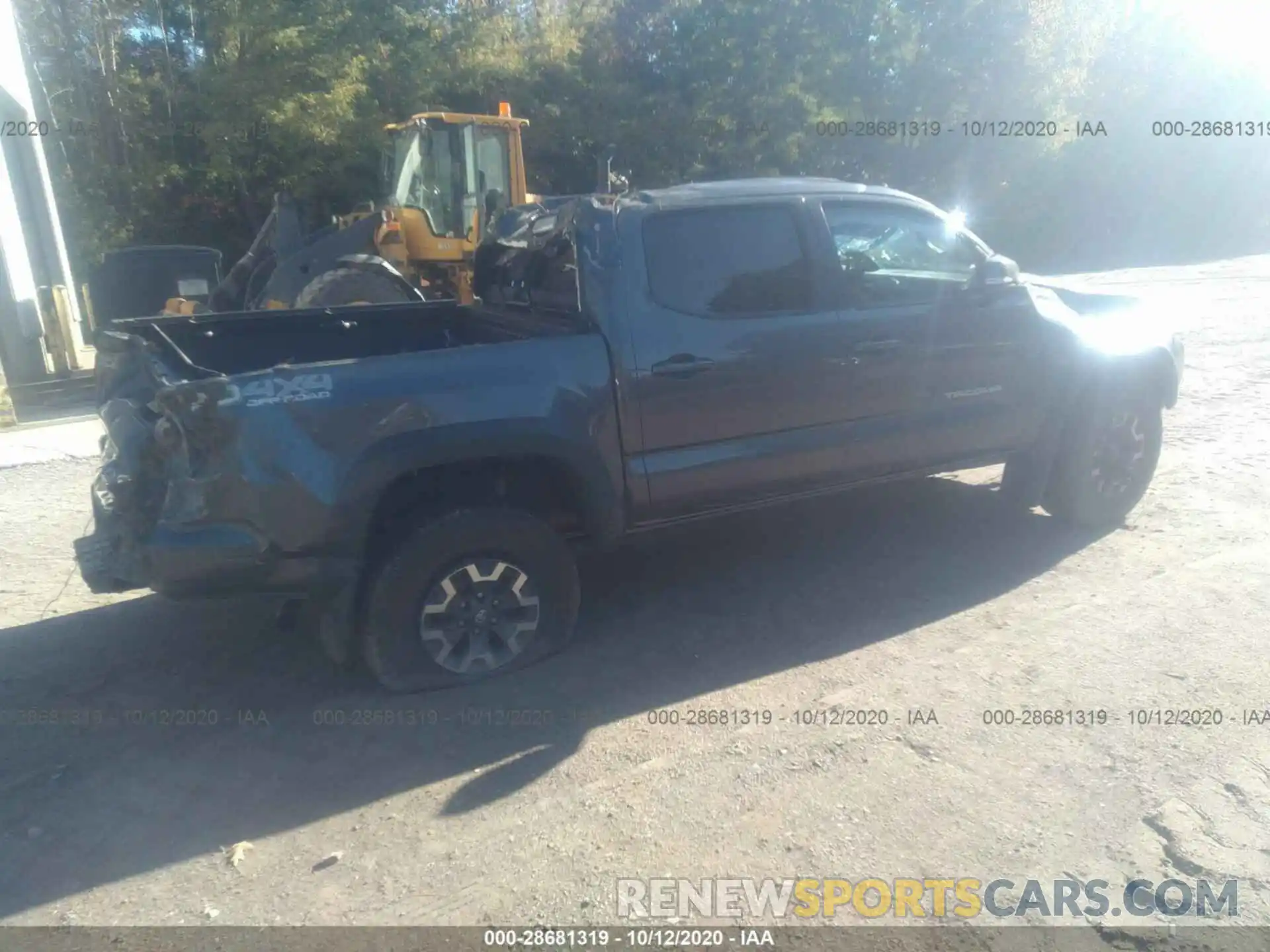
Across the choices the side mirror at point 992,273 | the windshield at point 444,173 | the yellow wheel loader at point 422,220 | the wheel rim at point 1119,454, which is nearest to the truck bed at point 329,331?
the side mirror at point 992,273

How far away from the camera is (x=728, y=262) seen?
485 cm

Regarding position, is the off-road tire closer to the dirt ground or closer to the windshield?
the dirt ground

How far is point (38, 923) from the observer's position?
3.02m

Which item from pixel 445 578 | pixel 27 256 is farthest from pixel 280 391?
pixel 27 256

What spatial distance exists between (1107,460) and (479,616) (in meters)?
3.86

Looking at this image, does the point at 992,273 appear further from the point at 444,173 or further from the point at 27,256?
the point at 27,256

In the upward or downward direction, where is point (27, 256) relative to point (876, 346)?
upward

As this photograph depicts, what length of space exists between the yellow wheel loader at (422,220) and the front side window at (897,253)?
19.3 ft

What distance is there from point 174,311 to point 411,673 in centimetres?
769

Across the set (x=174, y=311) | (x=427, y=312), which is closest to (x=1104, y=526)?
(x=427, y=312)

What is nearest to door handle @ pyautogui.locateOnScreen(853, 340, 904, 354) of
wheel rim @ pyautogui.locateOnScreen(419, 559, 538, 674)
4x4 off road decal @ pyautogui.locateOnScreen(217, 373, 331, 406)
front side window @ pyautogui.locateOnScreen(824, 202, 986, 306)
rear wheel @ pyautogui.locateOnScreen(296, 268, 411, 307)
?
front side window @ pyautogui.locateOnScreen(824, 202, 986, 306)

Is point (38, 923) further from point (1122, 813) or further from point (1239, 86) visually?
point (1239, 86)

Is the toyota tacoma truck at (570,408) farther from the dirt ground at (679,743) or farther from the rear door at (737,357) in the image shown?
the dirt ground at (679,743)

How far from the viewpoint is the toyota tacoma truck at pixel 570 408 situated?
3.92 m
